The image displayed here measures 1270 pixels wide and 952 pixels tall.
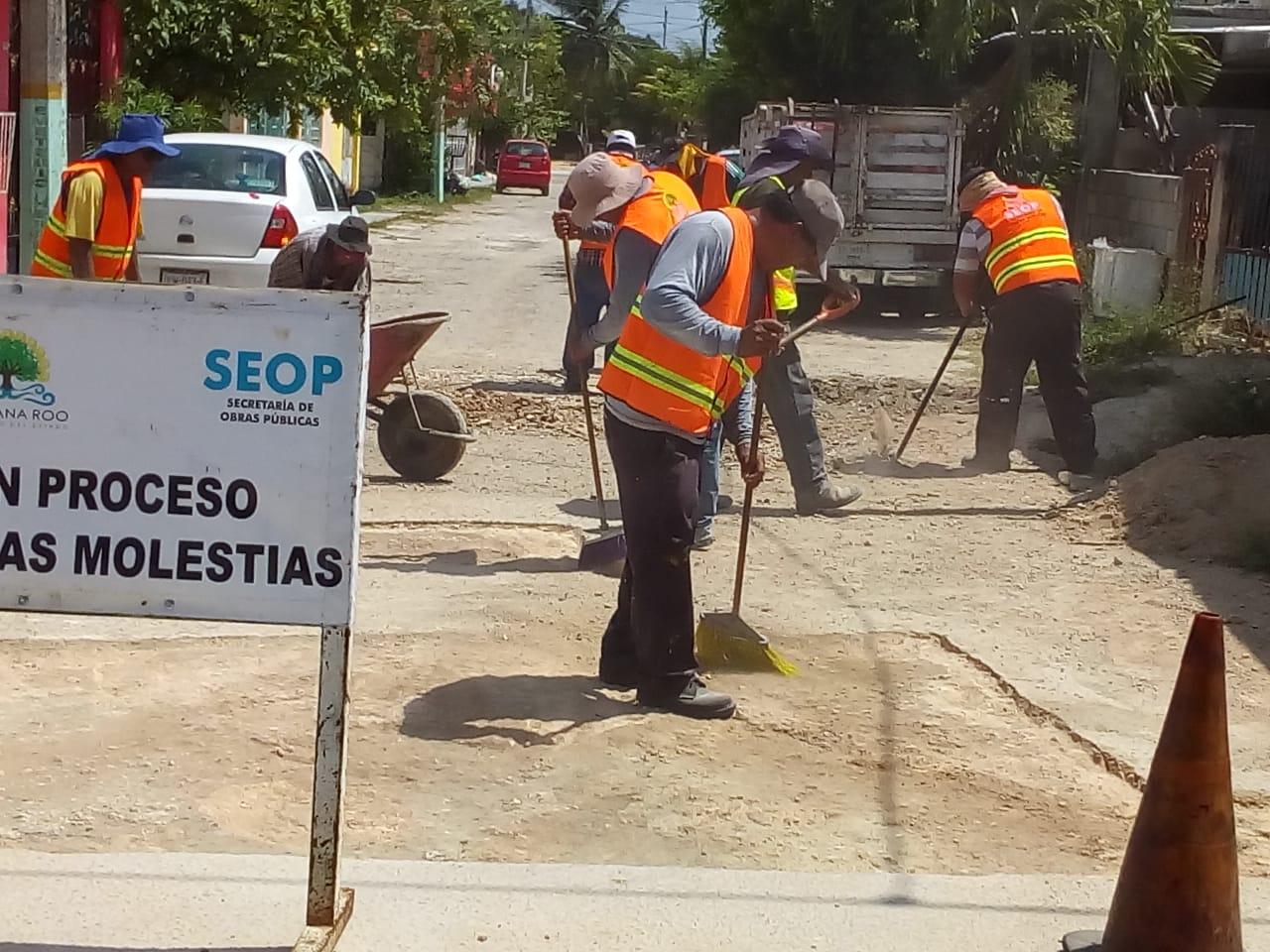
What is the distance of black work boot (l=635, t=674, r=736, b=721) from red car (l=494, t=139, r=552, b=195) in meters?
47.1

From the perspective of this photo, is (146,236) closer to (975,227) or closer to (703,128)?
(975,227)

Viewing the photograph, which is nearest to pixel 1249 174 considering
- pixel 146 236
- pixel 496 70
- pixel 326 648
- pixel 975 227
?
pixel 975 227

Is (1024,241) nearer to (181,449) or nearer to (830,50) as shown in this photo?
(181,449)

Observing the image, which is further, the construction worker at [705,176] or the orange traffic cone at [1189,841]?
the construction worker at [705,176]

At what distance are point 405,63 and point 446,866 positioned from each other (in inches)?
747

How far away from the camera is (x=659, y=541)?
17.9ft

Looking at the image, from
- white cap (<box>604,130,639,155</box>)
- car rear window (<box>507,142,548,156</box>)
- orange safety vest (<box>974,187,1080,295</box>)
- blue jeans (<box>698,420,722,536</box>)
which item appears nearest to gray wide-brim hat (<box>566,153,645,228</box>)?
blue jeans (<box>698,420,722,536</box>)

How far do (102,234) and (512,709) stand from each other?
3.57 metres

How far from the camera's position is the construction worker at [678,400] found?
536cm

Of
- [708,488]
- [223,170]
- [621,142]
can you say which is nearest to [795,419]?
[708,488]

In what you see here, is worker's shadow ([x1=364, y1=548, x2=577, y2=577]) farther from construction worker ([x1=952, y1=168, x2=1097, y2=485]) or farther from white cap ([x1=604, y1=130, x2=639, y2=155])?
white cap ([x1=604, y1=130, x2=639, y2=155])

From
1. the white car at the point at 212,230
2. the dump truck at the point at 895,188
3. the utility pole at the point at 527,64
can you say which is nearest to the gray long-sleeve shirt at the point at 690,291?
the white car at the point at 212,230

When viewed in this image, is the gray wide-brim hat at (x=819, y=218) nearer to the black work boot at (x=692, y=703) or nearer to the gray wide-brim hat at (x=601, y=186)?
the gray wide-brim hat at (x=601, y=186)

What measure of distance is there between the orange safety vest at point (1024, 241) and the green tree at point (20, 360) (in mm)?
7059
